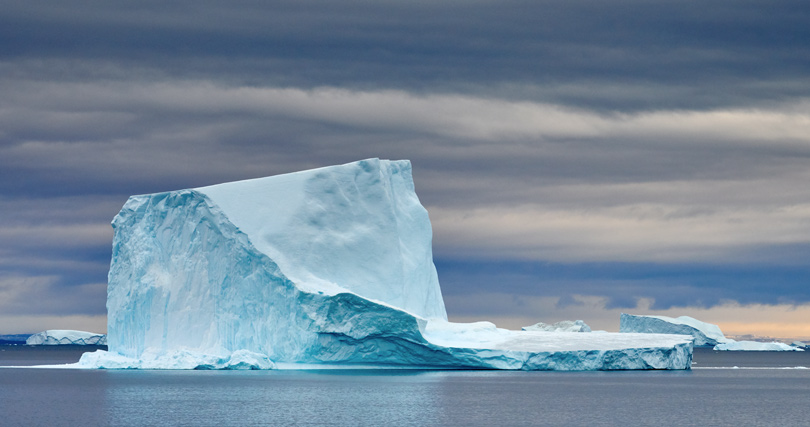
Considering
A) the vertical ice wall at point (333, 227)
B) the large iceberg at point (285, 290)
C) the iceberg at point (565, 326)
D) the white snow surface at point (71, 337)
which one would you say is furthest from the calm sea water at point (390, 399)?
the white snow surface at point (71, 337)

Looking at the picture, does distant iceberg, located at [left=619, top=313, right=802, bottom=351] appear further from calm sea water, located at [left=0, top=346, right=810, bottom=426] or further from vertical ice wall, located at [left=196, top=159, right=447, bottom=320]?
vertical ice wall, located at [left=196, top=159, right=447, bottom=320]

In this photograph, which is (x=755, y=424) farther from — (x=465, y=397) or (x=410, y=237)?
(x=410, y=237)

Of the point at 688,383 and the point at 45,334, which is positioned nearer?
the point at 688,383

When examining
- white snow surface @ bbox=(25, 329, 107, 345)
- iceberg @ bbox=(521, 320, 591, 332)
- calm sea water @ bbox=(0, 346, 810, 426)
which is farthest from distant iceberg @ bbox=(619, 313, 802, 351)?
white snow surface @ bbox=(25, 329, 107, 345)

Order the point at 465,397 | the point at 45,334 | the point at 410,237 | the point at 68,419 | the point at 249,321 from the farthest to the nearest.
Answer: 1. the point at 45,334
2. the point at 410,237
3. the point at 249,321
4. the point at 465,397
5. the point at 68,419

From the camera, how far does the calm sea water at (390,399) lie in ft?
95.7

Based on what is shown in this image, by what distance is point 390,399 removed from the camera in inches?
1314

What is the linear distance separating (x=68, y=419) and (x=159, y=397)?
579 cm

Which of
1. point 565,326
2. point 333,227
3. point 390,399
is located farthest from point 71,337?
point 390,399

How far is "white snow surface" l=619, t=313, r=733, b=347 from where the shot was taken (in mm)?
79250

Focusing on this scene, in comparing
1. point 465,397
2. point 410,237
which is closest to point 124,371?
point 410,237

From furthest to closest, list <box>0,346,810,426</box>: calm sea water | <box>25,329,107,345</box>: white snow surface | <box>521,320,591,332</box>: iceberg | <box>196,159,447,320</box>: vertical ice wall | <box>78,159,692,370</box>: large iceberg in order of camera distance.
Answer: <box>25,329,107,345</box>: white snow surface, <box>521,320,591,332</box>: iceberg, <box>196,159,447,320</box>: vertical ice wall, <box>78,159,692,370</box>: large iceberg, <box>0,346,810,426</box>: calm sea water

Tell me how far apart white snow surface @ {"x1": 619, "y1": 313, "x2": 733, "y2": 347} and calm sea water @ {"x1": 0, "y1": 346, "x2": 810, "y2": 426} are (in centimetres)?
3133

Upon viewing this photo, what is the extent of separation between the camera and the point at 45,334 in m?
140
